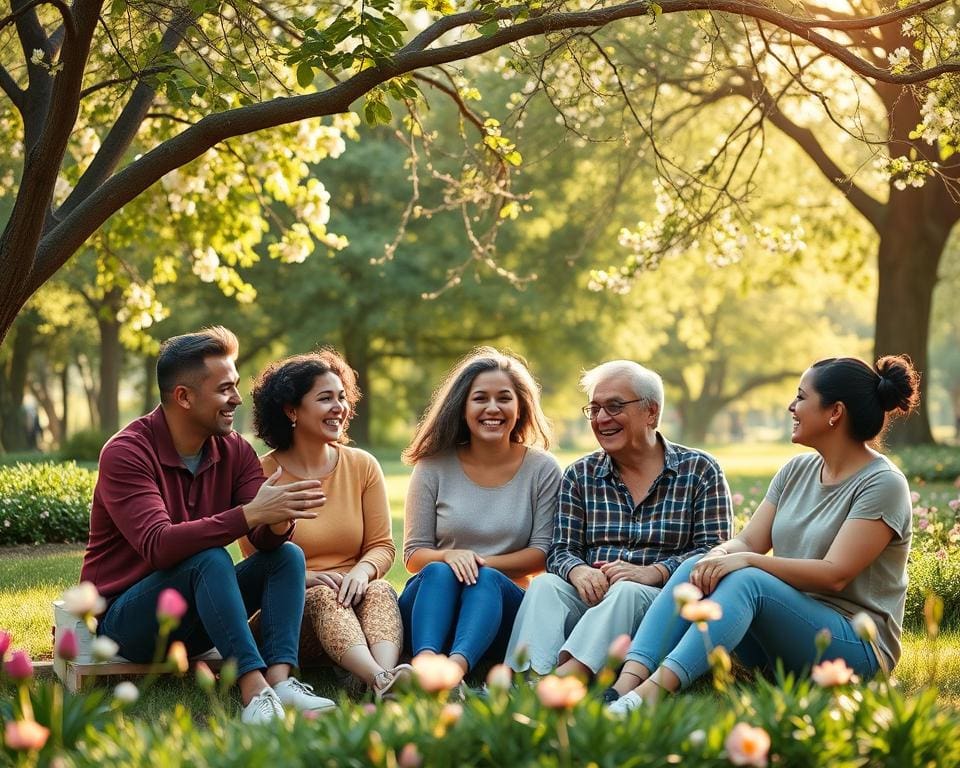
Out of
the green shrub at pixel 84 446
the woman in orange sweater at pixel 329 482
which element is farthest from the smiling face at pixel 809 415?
the green shrub at pixel 84 446

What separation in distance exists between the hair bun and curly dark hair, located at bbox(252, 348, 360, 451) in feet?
7.74

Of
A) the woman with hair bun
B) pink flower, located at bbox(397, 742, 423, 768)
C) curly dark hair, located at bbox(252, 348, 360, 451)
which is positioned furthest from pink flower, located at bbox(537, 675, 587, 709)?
curly dark hair, located at bbox(252, 348, 360, 451)

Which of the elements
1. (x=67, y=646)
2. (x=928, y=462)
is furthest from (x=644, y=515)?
(x=928, y=462)

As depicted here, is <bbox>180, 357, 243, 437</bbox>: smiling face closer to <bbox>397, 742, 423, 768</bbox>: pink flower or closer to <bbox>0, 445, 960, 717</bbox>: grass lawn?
<bbox>0, 445, 960, 717</bbox>: grass lawn

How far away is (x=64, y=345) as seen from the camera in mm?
34531

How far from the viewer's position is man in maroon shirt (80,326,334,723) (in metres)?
4.70

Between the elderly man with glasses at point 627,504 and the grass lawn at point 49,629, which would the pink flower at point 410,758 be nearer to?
the grass lawn at point 49,629

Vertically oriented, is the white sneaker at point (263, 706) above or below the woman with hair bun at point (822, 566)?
below

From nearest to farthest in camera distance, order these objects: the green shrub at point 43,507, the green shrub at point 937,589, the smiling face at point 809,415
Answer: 1. the smiling face at point 809,415
2. the green shrub at point 937,589
3. the green shrub at point 43,507

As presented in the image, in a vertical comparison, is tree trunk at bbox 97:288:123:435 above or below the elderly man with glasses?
above

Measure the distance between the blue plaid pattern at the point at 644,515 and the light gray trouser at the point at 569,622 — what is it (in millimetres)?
244

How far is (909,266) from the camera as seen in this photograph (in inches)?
732

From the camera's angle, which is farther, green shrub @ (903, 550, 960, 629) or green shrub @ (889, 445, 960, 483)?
green shrub @ (889, 445, 960, 483)

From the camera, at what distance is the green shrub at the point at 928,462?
15695 millimetres
